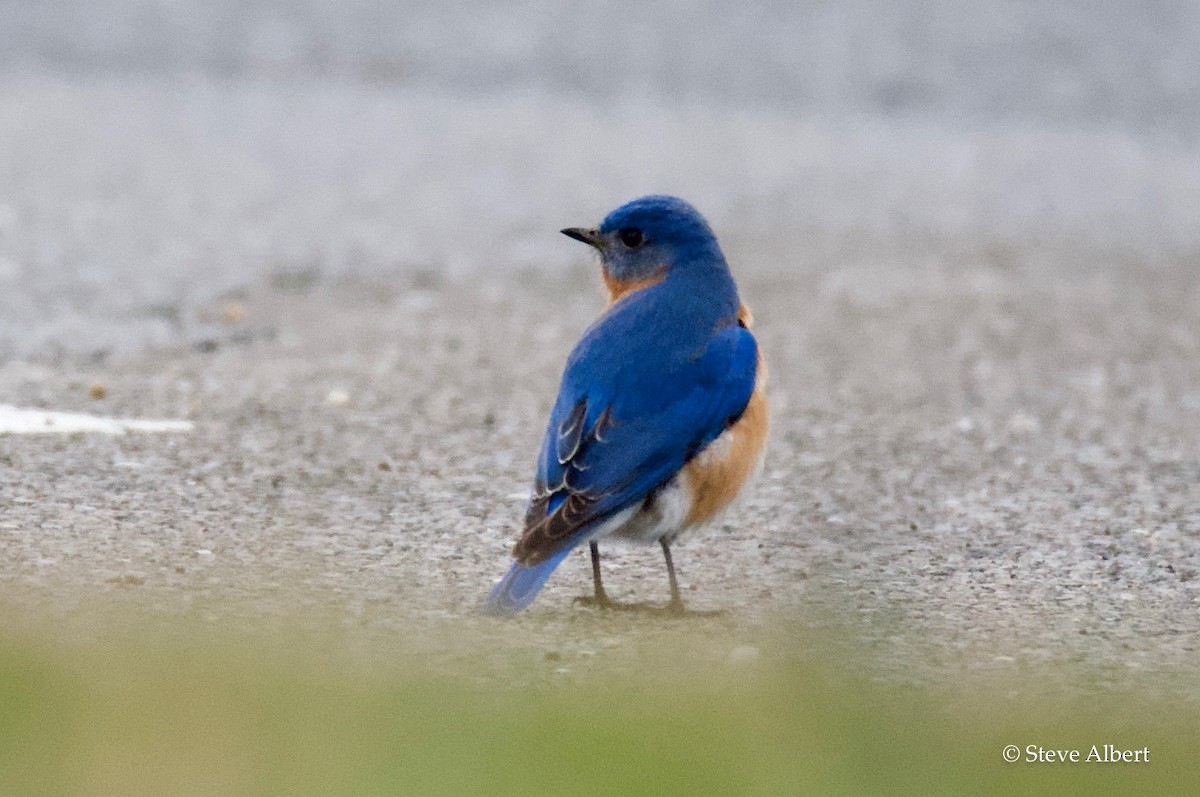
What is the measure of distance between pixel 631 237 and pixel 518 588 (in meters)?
1.38

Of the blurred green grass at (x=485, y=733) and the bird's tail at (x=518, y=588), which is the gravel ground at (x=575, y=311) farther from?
the blurred green grass at (x=485, y=733)

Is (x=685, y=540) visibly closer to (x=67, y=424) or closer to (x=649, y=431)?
(x=649, y=431)

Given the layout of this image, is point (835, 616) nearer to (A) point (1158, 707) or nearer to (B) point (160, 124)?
(A) point (1158, 707)

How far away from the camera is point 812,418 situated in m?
7.24

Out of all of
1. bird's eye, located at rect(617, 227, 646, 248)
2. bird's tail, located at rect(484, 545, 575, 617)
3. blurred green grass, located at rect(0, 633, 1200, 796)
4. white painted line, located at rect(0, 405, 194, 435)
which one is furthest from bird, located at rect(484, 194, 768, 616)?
white painted line, located at rect(0, 405, 194, 435)

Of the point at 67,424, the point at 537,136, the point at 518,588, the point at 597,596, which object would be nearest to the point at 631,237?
the point at 597,596

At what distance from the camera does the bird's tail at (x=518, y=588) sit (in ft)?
14.1

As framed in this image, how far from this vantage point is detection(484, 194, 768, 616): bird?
4488mm

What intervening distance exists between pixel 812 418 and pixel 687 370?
247 cm

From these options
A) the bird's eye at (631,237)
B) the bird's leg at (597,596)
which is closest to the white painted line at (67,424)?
the bird's eye at (631,237)

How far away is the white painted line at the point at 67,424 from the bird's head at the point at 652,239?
170cm

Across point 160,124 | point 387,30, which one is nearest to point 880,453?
point 160,124

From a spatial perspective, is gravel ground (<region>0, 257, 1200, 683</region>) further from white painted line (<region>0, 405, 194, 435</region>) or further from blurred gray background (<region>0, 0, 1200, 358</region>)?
blurred gray background (<region>0, 0, 1200, 358</region>)

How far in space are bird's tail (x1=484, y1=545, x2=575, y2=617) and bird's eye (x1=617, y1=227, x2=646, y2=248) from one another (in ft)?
4.12
